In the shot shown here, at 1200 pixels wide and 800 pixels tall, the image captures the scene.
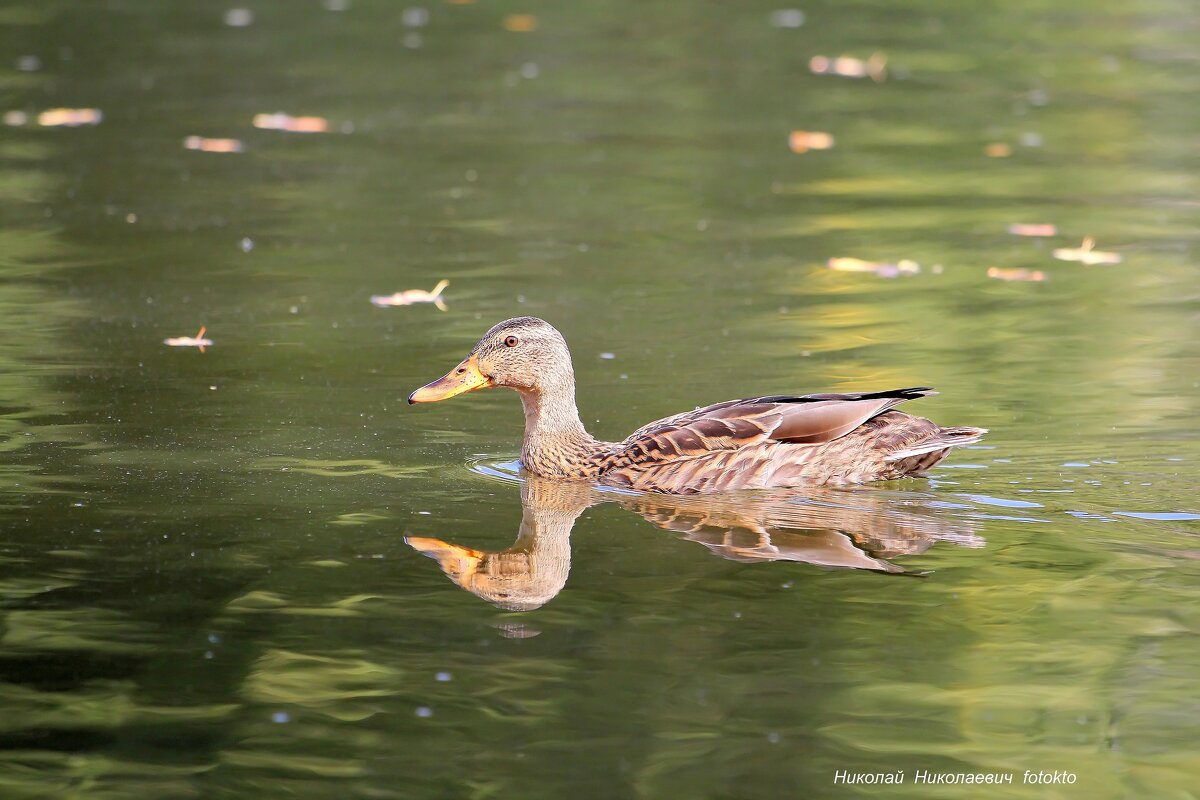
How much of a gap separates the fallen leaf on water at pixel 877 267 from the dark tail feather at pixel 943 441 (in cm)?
460

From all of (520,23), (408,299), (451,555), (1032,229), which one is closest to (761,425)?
(451,555)

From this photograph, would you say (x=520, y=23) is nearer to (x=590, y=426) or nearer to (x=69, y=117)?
(x=69, y=117)

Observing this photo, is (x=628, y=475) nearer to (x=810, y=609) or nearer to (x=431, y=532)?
(x=431, y=532)

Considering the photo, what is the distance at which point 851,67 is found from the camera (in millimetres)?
22781

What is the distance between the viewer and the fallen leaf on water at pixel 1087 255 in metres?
14.1

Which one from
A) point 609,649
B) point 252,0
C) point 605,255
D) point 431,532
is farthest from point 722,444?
point 252,0

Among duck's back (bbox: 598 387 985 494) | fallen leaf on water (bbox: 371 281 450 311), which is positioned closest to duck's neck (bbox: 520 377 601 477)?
duck's back (bbox: 598 387 985 494)

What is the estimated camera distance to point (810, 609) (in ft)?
24.5

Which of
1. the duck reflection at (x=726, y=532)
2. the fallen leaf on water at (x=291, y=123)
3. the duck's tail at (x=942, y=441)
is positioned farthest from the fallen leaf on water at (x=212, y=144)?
the duck's tail at (x=942, y=441)

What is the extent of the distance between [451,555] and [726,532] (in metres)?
1.27

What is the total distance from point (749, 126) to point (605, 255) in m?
5.50

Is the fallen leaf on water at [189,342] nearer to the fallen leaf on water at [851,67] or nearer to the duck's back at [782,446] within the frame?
the duck's back at [782,446]

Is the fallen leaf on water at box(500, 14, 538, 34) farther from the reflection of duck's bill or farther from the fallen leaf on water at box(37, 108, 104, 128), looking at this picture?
the reflection of duck's bill

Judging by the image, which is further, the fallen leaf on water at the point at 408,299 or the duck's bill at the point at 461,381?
the fallen leaf on water at the point at 408,299
